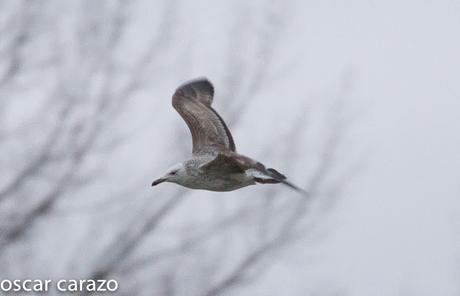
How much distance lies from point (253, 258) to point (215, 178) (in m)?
3.34

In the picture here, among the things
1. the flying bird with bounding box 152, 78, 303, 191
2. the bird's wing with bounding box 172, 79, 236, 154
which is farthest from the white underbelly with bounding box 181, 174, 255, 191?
the bird's wing with bounding box 172, 79, 236, 154

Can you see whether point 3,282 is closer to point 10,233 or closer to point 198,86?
point 10,233

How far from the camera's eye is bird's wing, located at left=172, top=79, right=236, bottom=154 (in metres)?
12.5

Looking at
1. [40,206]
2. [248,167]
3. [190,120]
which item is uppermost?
[40,206]

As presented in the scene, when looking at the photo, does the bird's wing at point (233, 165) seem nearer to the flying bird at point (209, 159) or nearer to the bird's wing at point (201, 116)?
the flying bird at point (209, 159)

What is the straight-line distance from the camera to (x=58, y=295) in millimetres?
14789

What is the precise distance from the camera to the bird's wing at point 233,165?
11.6 meters

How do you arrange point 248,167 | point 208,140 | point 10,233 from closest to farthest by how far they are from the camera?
point 248,167 → point 208,140 → point 10,233

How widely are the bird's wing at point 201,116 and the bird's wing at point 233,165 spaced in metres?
0.51

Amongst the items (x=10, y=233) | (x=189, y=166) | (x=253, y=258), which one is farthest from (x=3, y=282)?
(x=189, y=166)

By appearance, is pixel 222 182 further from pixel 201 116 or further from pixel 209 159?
pixel 201 116

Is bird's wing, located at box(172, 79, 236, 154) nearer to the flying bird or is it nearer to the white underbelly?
the flying bird

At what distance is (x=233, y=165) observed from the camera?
11.8m

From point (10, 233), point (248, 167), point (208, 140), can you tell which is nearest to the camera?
point (248, 167)
